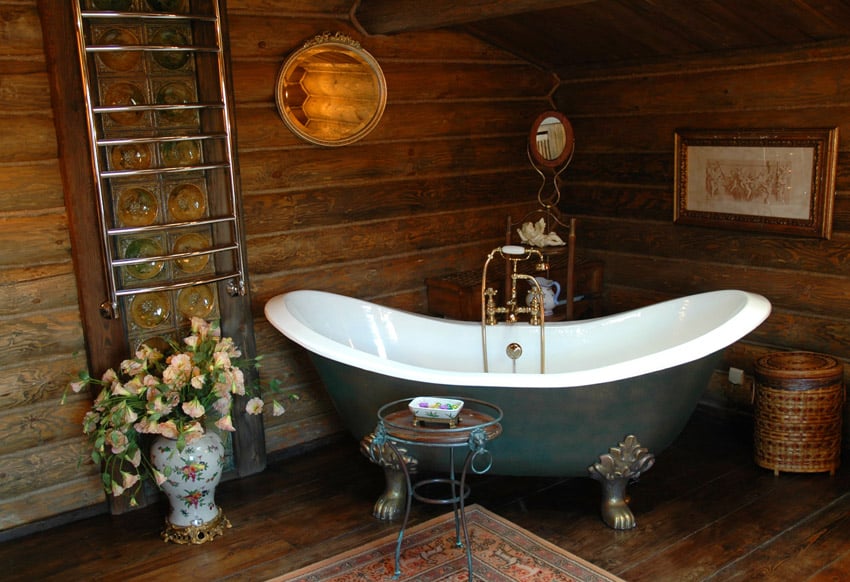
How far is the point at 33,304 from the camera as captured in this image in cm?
315

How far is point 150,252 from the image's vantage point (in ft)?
11.0

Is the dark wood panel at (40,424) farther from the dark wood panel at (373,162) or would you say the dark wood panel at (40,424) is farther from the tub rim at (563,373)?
the dark wood panel at (373,162)

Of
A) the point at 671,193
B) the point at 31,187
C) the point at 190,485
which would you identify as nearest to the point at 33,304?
the point at 31,187

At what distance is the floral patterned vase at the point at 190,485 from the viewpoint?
10.2ft

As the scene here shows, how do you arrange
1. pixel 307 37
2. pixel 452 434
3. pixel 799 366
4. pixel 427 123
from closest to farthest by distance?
pixel 452 434 < pixel 799 366 < pixel 307 37 < pixel 427 123

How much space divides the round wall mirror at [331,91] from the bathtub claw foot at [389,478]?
1422 millimetres

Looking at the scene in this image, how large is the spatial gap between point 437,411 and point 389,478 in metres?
0.61

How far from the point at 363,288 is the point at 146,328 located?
107cm

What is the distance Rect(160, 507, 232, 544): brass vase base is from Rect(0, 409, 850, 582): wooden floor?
0.03 metres

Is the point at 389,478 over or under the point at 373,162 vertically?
under

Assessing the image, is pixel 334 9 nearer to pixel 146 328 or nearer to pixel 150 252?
pixel 150 252

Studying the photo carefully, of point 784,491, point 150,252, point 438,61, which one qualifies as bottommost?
point 784,491

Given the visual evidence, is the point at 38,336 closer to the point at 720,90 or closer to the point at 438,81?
the point at 438,81

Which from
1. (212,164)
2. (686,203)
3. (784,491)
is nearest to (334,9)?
(212,164)
